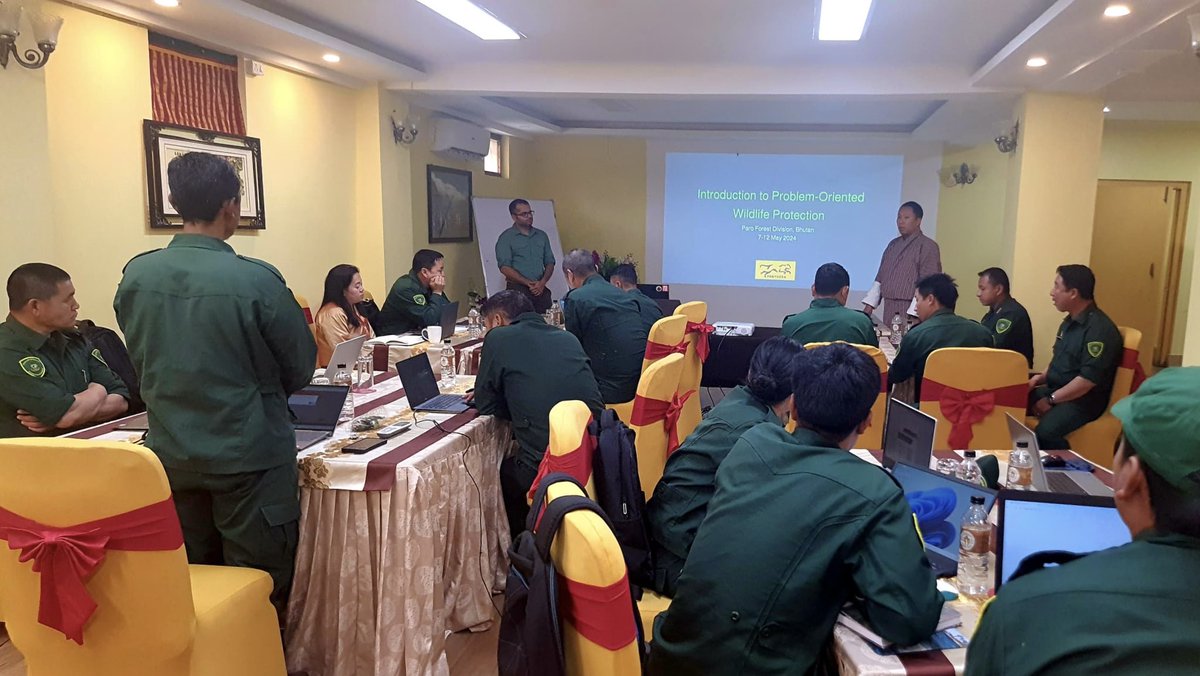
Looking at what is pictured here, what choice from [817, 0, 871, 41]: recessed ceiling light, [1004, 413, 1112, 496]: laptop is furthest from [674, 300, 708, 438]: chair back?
[1004, 413, 1112, 496]: laptop

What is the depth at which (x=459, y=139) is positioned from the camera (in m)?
6.81

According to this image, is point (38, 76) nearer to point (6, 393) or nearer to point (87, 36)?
point (87, 36)

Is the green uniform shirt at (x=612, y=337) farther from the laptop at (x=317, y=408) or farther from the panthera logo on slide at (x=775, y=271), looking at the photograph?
the panthera logo on slide at (x=775, y=271)

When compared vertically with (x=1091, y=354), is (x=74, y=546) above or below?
below

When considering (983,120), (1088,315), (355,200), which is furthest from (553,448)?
(983,120)

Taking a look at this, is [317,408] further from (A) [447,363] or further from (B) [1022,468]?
(B) [1022,468]

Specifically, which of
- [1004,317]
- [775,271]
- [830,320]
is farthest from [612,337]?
[775,271]

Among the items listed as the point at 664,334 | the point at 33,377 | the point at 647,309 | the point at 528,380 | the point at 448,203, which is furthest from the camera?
the point at 448,203

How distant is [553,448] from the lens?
1.75 m

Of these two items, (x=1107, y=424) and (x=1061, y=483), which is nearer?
(x=1061, y=483)

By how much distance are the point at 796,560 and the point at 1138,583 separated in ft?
1.89

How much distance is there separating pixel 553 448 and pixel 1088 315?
3.29m

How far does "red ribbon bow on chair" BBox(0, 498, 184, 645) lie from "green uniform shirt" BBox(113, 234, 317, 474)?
1.01ft

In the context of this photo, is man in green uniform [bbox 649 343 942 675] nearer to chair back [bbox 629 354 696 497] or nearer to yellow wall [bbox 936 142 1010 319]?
chair back [bbox 629 354 696 497]
